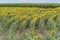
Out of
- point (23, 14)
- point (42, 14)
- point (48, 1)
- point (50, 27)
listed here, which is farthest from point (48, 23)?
point (48, 1)

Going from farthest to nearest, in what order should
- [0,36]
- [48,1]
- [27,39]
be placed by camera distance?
[48,1]
[0,36]
[27,39]

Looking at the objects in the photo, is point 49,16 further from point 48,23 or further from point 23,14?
point 23,14

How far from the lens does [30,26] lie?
353 centimetres

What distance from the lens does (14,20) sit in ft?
12.3

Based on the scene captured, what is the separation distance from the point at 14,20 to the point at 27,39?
56 centimetres

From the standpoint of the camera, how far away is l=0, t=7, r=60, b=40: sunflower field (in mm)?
3314

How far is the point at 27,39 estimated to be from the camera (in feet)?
11.0

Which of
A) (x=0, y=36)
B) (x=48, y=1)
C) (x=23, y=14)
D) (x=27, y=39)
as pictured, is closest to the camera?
(x=27, y=39)

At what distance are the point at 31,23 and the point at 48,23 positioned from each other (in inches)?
11.6

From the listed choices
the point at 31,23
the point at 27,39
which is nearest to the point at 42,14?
the point at 31,23

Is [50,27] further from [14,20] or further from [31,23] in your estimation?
[14,20]

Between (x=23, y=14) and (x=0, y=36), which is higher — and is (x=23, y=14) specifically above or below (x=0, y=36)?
above

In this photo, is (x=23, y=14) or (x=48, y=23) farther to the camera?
(x=23, y=14)

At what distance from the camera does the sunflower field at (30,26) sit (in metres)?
3.31
